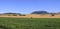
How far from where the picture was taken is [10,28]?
1700cm

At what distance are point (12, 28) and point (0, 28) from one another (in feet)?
3.95

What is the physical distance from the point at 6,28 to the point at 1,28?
0.68 m

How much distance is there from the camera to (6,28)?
1702cm

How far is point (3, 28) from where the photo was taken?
16.5 m

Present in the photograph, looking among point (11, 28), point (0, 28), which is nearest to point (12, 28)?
point (11, 28)

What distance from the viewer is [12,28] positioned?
1695cm

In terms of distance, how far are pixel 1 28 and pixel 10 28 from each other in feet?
3.11

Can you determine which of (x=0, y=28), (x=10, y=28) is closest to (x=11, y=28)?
(x=10, y=28)

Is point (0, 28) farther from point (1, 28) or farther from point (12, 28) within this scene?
point (12, 28)

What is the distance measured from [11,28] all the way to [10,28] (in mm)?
100

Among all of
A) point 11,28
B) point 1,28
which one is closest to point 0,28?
point 1,28

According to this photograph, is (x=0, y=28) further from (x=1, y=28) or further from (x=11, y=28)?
(x=11, y=28)

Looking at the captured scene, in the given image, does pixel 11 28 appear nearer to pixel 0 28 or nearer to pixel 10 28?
pixel 10 28

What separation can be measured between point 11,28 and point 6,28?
488 millimetres
